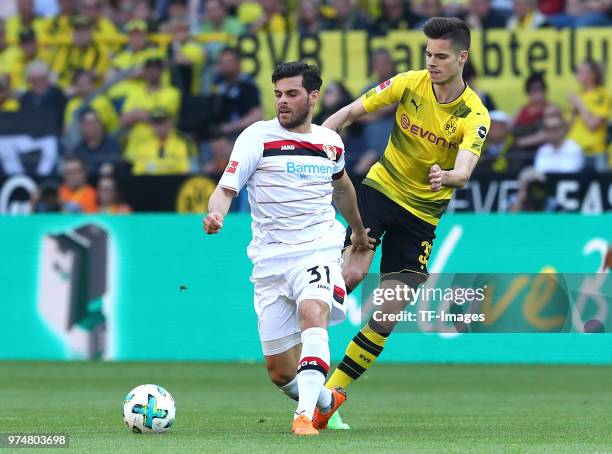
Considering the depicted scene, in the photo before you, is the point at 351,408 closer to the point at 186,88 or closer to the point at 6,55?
the point at 186,88

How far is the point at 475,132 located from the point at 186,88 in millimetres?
10115

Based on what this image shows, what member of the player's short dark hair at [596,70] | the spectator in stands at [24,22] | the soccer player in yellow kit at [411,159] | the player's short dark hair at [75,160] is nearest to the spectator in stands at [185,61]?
the player's short dark hair at [75,160]

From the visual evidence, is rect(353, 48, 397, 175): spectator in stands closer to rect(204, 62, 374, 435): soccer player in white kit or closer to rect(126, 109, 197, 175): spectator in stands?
rect(126, 109, 197, 175): spectator in stands

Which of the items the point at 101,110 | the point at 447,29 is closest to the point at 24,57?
the point at 101,110

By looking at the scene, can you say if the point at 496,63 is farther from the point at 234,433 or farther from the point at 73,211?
the point at 234,433

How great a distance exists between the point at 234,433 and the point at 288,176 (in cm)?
159

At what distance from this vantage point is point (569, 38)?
17.4 m

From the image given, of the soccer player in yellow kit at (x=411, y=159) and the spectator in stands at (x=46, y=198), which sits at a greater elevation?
the soccer player in yellow kit at (x=411, y=159)

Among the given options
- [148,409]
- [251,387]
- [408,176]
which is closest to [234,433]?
[148,409]

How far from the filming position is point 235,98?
17875 millimetres

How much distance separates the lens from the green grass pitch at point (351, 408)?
7.27 m

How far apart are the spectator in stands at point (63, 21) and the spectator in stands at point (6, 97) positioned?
100cm

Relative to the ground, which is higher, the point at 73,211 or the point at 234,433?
the point at 234,433

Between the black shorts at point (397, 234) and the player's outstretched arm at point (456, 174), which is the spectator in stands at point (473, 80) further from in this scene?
the player's outstretched arm at point (456, 174)
